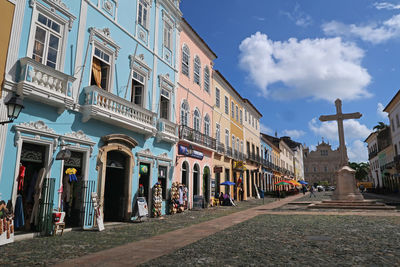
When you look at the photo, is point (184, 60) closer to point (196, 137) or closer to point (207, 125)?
point (196, 137)

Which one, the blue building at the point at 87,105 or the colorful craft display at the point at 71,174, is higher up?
the blue building at the point at 87,105

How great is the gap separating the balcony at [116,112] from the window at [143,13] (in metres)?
4.77

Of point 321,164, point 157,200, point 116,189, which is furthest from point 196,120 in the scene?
point 321,164

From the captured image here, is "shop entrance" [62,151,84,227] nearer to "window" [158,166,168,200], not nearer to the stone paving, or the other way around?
the stone paving

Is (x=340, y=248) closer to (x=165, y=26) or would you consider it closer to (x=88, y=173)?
(x=88, y=173)

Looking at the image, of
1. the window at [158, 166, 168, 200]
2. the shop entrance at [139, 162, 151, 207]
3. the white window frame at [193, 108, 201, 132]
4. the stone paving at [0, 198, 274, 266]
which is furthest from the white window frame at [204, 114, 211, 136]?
the stone paving at [0, 198, 274, 266]

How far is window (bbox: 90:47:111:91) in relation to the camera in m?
11.6

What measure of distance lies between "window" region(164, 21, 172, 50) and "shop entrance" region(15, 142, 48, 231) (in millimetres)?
10298

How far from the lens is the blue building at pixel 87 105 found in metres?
8.57

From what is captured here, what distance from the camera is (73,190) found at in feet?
35.7

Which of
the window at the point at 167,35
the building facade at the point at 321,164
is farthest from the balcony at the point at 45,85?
the building facade at the point at 321,164

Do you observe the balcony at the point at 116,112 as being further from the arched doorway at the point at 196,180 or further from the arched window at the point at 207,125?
the arched window at the point at 207,125

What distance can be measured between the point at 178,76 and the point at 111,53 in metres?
6.23

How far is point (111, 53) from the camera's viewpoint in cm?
1242
